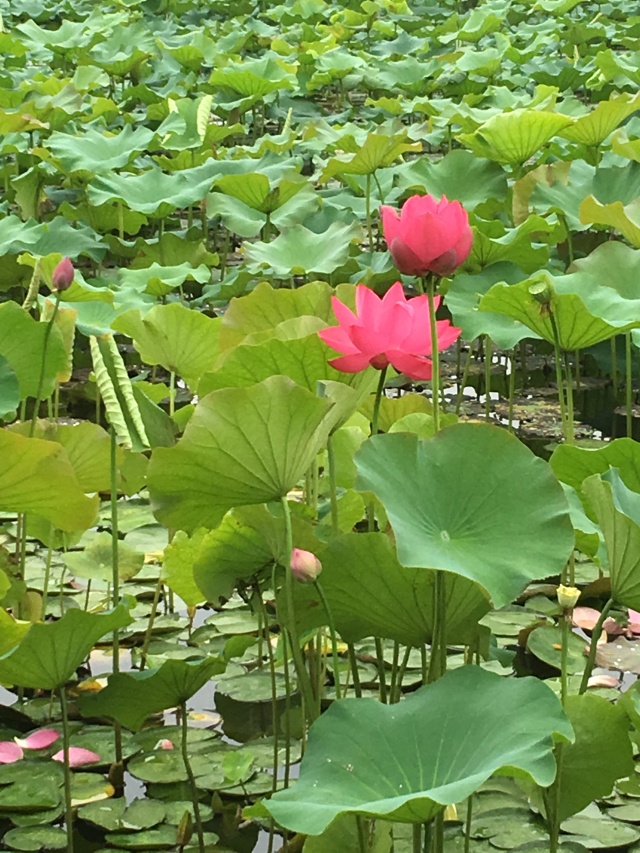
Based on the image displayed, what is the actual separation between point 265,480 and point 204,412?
0.26 feet

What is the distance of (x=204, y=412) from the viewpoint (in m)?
1.00

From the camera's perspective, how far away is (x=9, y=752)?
1395 millimetres

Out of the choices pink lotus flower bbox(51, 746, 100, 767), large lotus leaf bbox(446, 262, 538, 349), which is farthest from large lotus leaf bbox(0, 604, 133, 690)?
large lotus leaf bbox(446, 262, 538, 349)

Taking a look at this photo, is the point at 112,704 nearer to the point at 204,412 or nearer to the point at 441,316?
the point at 204,412

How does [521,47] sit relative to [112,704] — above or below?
above

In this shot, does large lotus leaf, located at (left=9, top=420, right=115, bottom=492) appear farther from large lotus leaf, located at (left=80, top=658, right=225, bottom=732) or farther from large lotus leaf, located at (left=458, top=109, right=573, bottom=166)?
large lotus leaf, located at (left=458, top=109, right=573, bottom=166)

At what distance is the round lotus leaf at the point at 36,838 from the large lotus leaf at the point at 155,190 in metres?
1.62

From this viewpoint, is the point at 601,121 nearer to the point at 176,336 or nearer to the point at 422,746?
the point at 176,336

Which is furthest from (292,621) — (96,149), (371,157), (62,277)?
(96,149)

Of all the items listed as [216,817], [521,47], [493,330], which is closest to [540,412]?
[493,330]

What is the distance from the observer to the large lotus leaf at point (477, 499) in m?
0.94

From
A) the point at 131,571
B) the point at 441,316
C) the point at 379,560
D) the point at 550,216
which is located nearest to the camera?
the point at 379,560

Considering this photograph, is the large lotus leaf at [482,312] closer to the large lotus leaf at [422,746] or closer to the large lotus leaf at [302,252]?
the large lotus leaf at [302,252]

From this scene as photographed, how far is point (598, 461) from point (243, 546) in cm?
35
